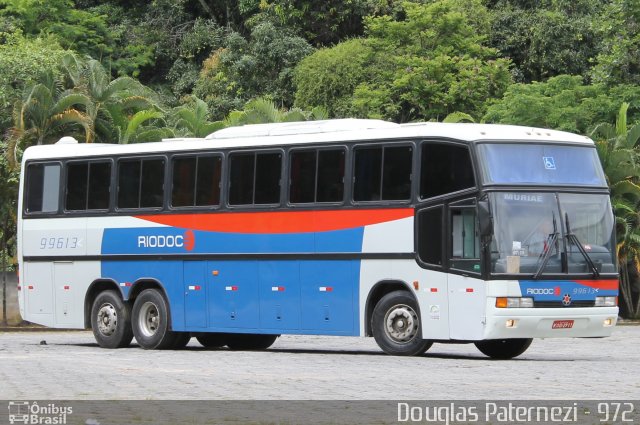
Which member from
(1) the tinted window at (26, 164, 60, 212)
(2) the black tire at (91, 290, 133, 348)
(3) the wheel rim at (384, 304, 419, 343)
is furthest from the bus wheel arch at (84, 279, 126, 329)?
(3) the wheel rim at (384, 304, 419, 343)

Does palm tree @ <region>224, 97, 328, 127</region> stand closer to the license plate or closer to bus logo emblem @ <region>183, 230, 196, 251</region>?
bus logo emblem @ <region>183, 230, 196, 251</region>

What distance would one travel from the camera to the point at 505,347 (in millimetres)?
23484

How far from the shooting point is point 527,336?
2158 centimetres

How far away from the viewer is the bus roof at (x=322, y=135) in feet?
73.8

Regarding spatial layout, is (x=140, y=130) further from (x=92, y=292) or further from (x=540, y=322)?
Result: (x=540, y=322)

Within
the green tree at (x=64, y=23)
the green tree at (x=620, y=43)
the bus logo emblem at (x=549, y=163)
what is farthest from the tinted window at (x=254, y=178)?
the green tree at (x=64, y=23)

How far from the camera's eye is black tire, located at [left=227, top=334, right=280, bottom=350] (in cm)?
2719

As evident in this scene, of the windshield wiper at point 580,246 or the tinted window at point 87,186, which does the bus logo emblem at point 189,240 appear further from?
the windshield wiper at point 580,246

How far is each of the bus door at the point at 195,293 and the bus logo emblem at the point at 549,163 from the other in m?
6.30

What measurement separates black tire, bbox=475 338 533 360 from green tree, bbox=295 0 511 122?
26.8 meters

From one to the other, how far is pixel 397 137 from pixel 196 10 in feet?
136

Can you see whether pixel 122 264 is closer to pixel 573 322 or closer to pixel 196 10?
pixel 573 322

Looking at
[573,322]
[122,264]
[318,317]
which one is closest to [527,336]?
[573,322]

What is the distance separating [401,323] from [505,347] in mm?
1867
